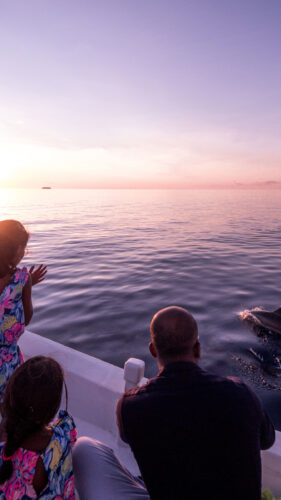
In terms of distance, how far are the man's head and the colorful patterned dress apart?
168 centimetres

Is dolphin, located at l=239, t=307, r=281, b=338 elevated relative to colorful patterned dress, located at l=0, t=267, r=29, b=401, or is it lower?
lower

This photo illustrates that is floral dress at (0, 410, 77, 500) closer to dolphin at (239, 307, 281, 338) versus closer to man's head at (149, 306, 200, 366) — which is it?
man's head at (149, 306, 200, 366)

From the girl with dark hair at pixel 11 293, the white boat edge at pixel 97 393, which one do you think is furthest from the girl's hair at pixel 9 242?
the white boat edge at pixel 97 393

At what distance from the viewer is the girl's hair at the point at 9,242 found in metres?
3.00

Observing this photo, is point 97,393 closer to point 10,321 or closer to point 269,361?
point 10,321

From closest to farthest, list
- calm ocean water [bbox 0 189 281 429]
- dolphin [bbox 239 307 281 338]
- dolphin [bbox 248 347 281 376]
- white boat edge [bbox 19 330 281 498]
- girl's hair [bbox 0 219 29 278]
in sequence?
girl's hair [bbox 0 219 29 278] → white boat edge [bbox 19 330 281 498] → dolphin [bbox 248 347 281 376] → calm ocean water [bbox 0 189 281 429] → dolphin [bbox 239 307 281 338]

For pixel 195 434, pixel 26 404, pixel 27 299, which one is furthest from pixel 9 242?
pixel 195 434

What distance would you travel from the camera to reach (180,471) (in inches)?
74.1

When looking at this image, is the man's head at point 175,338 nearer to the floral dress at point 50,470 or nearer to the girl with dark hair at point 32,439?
the girl with dark hair at point 32,439

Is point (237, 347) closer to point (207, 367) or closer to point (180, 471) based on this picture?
point (207, 367)

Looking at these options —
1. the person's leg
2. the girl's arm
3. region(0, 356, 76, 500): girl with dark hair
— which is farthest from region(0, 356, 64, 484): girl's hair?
the girl's arm

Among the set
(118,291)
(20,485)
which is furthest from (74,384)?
(118,291)

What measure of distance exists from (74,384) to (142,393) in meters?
2.50

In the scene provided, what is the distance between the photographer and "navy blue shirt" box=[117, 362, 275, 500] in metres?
1.84
